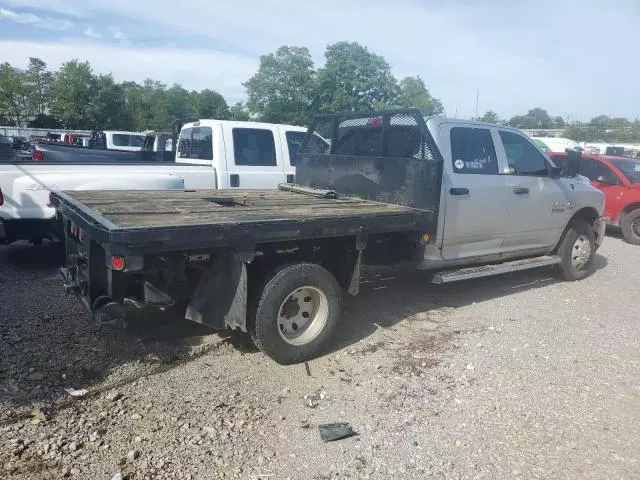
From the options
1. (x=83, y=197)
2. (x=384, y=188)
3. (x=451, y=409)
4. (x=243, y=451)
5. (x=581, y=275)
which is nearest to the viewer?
(x=243, y=451)

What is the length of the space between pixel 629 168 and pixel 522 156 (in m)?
6.93

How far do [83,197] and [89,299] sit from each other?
1283 millimetres

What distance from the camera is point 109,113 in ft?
160

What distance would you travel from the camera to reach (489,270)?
6043mm

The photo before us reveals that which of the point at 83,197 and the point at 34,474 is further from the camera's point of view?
the point at 83,197

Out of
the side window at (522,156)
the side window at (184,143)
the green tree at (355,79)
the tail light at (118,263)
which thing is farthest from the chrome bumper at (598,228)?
the green tree at (355,79)

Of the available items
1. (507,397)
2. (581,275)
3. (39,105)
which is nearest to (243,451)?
(507,397)

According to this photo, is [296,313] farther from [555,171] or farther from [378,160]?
[555,171]

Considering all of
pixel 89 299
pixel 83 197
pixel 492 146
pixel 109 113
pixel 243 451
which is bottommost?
pixel 243 451

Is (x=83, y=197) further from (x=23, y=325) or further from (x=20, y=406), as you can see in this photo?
(x=20, y=406)

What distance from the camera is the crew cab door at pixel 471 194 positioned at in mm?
5621

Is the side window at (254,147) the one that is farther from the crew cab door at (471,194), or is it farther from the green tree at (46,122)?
the green tree at (46,122)

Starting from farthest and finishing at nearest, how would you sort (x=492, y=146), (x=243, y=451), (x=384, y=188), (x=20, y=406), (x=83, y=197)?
(x=492, y=146) → (x=384, y=188) → (x=83, y=197) → (x=20, y=406) → (x=243, y=451)

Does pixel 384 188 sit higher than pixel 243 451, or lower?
higher
